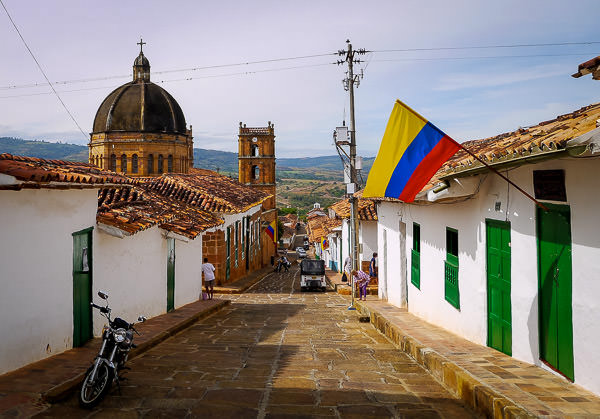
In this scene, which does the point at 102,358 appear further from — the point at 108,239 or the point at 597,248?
the point at 597,248

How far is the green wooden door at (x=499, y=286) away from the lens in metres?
6.12

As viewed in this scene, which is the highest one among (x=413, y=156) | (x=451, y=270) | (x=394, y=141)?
(x=394, y=141)

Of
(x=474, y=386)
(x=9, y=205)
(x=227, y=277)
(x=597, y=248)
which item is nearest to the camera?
(x=597, y=248)

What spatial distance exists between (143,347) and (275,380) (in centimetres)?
273

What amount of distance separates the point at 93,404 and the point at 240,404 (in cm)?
136

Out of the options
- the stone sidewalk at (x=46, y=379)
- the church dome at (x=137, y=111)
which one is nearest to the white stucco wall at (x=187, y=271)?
the stone sidewalk at (x=46, y=379)

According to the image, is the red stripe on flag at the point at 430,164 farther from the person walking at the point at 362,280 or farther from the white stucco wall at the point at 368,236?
the white stucco wall at the point at 368,236

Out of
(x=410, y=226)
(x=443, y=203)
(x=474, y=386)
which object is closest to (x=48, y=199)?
(x=474, y=386)

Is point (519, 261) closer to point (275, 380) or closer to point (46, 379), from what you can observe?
point (275, 380)

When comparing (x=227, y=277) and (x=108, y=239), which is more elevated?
(x=108, y=239)

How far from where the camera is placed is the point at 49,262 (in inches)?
256

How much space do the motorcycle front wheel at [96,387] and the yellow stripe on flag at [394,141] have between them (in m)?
3.72

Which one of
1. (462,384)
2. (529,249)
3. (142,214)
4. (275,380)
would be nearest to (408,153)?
(529,249)

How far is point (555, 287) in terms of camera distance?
4922 mm
